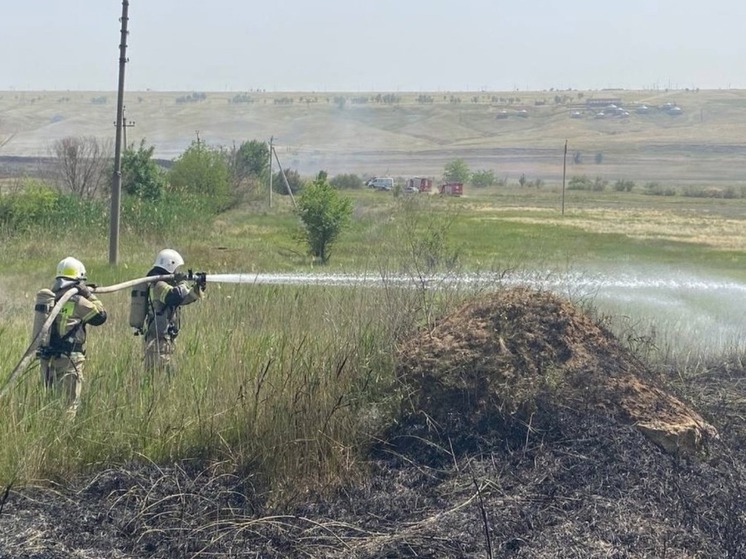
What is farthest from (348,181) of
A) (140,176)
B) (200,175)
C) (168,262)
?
(168,262)

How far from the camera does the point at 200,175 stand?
3872cm

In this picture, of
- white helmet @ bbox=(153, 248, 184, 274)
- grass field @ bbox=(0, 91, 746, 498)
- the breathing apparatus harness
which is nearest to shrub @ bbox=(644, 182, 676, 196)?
grass field @ bbox=(0, 91, 746, 498)

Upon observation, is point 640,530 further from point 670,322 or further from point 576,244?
point 576,244

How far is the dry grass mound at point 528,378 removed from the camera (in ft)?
19.0

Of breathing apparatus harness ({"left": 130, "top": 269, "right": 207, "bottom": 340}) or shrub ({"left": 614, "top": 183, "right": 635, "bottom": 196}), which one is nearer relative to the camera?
breathing apparatus harness ({"left": 130, "top": 269, "right": 207, "bottom": 340})

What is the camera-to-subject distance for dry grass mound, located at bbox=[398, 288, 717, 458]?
5.80 m

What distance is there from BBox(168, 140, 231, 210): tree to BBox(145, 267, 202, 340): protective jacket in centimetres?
3064

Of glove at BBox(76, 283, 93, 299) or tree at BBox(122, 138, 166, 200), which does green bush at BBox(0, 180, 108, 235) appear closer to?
tree at BBox(122, 138, 166, 200)

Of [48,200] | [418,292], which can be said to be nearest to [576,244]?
[48,200]

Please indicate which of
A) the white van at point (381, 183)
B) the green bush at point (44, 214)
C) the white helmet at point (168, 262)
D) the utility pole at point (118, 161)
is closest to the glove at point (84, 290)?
the white helmet at point (168, 262)

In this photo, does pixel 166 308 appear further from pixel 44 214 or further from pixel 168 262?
pixel 44 214

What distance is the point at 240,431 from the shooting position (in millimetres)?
5695

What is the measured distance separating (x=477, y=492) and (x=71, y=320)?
11.0 ft

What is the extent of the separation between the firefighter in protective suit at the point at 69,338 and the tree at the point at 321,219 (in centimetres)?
1937
